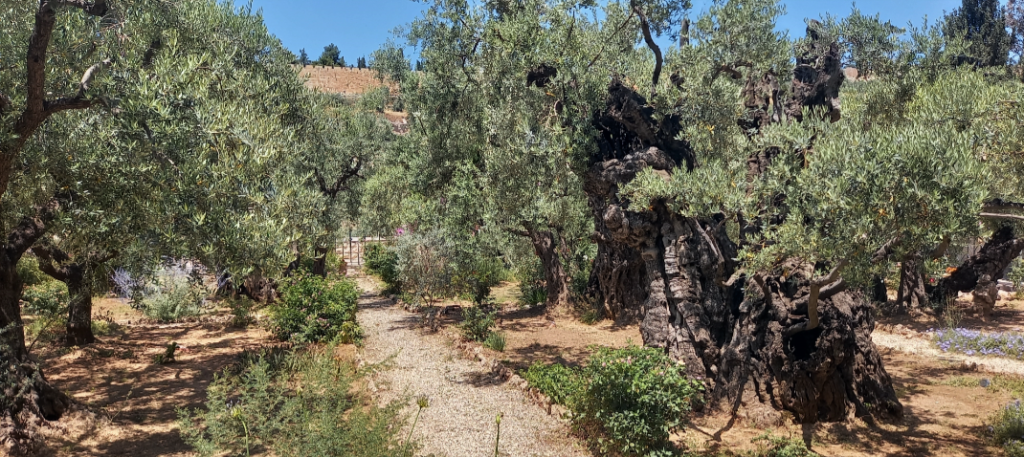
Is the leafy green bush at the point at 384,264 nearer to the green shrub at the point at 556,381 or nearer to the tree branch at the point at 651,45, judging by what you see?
the green shrub at the point at 556,381

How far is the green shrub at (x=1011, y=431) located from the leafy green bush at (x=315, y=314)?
36.6 ft

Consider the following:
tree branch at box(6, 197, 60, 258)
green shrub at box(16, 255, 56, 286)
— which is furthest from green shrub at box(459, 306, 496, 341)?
green shrub at box(16, 255, 56, 286)

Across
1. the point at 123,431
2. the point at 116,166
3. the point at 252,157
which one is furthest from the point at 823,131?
the point at 123,431

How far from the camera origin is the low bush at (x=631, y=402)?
689cm

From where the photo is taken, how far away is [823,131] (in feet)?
27.6

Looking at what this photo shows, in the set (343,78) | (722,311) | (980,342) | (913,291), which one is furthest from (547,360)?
(343,78)

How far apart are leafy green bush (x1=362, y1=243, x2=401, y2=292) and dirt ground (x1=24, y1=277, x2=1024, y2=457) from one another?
5566 mm

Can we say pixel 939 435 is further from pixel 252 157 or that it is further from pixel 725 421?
pixel 252 157

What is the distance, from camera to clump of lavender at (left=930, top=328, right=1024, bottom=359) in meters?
12.5

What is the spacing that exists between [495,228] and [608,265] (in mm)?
3309

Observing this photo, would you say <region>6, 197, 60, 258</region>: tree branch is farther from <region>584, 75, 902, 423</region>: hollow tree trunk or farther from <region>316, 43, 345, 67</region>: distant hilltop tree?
<region>316, 43, 345, 67</region>: distant hilltop tree

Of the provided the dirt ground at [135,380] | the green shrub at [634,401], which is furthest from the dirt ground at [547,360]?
the green shrub at [634,401]

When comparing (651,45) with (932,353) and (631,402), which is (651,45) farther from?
(932,353)

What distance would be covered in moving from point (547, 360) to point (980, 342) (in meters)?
9.17
